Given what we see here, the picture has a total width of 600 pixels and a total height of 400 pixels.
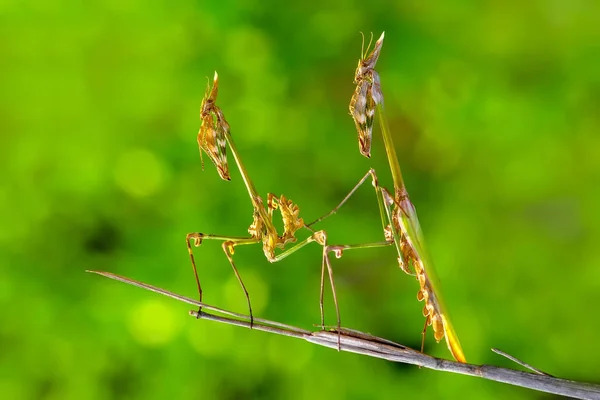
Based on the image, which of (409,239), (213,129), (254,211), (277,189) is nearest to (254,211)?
(254,211)

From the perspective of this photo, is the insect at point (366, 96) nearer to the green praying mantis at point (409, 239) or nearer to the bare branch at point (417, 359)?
the green praying mantis at point (409, 239)

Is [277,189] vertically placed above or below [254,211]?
above

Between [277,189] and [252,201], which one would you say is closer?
[252,201]

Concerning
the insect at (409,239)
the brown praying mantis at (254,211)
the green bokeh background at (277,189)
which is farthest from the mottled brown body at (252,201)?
the green bokeh background at (277,189)

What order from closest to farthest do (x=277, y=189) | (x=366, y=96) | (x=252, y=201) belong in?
(x=366, y=96), (x=252, y=201), (x=277, y=189)

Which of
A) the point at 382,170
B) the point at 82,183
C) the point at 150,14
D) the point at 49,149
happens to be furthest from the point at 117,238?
the point at 382,170

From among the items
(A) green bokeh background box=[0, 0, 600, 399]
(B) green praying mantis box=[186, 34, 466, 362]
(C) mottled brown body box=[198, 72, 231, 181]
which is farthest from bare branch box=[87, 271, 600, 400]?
(A) green bokeh background box=[0, 0, 600, 399]

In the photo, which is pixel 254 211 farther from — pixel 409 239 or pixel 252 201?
pixel 409 239

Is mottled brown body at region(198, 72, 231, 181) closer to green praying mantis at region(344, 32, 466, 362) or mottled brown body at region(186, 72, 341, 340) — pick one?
mottled brown body at region(186, 72, 341, 340)
